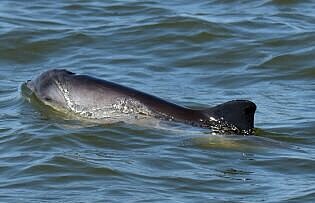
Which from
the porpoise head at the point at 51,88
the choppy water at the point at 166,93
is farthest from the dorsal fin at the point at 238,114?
the porpoise head at the point at 51,88

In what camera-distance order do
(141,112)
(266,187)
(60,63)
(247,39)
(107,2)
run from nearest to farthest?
(266,187), (141,112), (60,63), (247,39), (107,2)

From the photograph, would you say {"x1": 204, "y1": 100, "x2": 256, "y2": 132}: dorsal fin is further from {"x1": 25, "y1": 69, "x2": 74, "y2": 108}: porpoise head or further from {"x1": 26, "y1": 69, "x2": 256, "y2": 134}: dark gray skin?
{"x1": 25, "y1": 69, "x2": 74, "y2": 108}: porpoise head

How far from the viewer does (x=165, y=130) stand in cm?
1079

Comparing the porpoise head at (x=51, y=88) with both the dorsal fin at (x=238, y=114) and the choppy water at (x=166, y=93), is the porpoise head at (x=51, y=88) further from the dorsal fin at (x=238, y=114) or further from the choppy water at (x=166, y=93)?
the dorsal fin at (x=238, y=114)

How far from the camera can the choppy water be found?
913cm

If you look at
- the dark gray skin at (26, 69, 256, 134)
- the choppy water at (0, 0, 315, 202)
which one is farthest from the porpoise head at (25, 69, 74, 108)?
the choppy water at (0, 0, 315, 202)

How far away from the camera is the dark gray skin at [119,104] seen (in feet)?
34.5

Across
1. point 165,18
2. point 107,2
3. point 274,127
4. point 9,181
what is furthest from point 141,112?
point 107,2

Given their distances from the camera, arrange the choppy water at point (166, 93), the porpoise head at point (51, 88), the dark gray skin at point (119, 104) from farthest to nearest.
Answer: the porpoise head at point (51, 88), the dark gray skin at point (119, 104), the choppy water at point (166, 93)

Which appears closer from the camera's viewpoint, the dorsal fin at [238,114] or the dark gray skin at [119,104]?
the dorsal fin at [238,114]

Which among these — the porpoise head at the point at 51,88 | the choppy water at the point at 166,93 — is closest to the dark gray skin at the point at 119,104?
the porpoise head at the point at 51,88

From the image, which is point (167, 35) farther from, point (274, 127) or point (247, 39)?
point (274, 127)

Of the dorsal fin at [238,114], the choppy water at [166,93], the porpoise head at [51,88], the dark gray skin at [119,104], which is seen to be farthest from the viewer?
the porpoise head at [51,88]

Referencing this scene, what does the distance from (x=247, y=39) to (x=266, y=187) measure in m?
6.50
